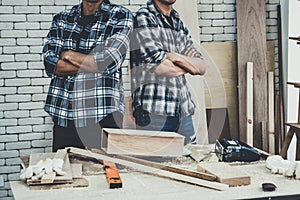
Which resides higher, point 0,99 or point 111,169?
point 0,99

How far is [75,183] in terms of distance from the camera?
3.00 m

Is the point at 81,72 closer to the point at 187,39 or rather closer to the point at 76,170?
the point at 187,39

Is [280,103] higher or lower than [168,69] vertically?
lower

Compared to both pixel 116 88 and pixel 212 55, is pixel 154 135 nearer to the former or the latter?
pixel 116 88

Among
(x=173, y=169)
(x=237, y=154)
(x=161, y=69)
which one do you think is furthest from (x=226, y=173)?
(x=161, y=69)

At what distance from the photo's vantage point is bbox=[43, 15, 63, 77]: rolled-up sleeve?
14.3 ft

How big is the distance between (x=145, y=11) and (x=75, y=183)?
1960 mm

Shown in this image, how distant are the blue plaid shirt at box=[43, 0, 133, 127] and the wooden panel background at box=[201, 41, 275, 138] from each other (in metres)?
0.85

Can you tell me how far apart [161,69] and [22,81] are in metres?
1.13

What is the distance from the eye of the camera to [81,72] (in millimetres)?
4363

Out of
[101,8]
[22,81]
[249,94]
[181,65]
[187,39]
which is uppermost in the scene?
[101,8]

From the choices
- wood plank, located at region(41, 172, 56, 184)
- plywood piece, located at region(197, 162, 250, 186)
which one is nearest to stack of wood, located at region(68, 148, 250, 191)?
plywood piece, located at region(197, 162, 250, 186)

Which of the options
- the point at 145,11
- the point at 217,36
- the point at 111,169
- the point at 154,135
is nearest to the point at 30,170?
the point at 111,169

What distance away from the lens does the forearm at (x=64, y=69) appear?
14.3 feet
